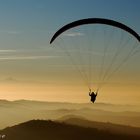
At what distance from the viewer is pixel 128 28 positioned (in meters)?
60.7

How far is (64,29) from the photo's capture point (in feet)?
206

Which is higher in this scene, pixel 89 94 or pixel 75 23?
pixel 75 23

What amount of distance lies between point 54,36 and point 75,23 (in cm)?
376

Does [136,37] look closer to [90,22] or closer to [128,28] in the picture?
[128,28]

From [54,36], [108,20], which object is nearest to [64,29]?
[54,36]

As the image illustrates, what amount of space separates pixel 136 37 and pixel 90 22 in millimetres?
6238

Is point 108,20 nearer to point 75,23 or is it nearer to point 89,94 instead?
point 75,23

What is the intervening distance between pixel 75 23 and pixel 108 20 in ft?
14.2

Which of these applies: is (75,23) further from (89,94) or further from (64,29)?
(89,94)

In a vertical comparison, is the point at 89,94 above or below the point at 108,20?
below

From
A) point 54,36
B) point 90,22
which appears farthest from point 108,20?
point 54,36

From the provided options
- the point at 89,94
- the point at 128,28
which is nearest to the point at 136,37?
the point at 128,28

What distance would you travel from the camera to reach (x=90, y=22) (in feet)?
201

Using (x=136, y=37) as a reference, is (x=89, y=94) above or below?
below
